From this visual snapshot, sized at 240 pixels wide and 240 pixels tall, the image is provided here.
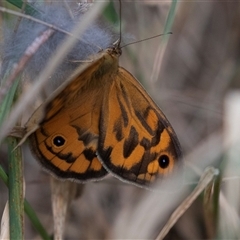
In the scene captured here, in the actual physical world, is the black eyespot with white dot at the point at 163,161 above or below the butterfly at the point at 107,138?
below

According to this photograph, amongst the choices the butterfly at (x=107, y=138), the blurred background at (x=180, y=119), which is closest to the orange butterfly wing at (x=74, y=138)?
the butterfly at (x=107, y=138)

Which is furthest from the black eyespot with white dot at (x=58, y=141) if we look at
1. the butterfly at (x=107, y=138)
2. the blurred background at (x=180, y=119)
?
the blurred background at (x=180, y=119)

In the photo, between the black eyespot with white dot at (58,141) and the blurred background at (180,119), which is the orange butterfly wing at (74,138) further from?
the blurred background at (180,119)

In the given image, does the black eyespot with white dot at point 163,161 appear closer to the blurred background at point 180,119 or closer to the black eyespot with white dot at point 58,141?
the blurred background at point 180,119

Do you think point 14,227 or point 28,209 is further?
point 28,209

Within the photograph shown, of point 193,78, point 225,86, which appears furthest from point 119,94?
point 193,78

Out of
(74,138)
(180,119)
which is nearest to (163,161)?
(74,138)

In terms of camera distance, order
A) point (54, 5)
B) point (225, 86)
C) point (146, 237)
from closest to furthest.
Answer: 1. point (146, 237)
2. point (54, 5)
3. point (225, 86)

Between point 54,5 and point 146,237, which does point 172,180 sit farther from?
point 54,5
